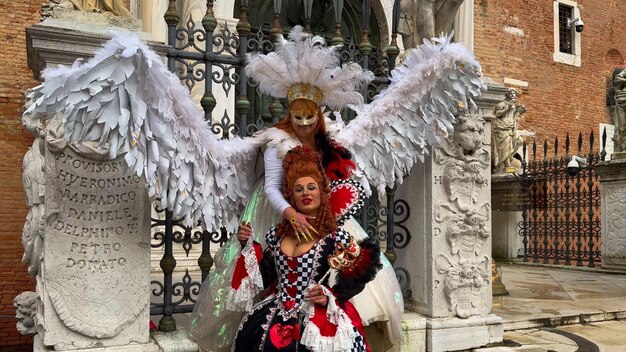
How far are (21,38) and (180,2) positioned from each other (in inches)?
108

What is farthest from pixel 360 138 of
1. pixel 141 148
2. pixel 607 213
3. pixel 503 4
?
pixel 503 4

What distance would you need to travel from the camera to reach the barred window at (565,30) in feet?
55.8

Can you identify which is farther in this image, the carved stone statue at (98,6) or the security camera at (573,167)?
the security camera at (573,167)

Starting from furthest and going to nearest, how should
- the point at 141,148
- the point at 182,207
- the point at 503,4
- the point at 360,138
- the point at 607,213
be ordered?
the point at 503,4
the point at 607,213
the point at 360,138
the point at 182,207
the point at 141,148

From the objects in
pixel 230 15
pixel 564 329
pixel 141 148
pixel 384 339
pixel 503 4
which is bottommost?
pixel 564 329

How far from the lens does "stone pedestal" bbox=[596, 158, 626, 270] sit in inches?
373

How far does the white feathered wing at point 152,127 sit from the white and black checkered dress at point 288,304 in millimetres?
619

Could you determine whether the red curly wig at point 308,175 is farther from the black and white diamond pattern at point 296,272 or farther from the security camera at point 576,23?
the security camera at point 576,23

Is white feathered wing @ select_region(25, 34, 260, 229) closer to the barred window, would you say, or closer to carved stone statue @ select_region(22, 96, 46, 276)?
carved stone statue @ select_region(22, 96, 46, 276)

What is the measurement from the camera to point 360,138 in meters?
3.39

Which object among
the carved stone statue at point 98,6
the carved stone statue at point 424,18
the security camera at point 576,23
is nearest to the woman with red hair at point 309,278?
the carved stone statue at point 98,6

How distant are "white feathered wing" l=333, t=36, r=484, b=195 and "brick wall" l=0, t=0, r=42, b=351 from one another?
5.32m

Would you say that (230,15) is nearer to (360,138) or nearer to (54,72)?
(360,138)

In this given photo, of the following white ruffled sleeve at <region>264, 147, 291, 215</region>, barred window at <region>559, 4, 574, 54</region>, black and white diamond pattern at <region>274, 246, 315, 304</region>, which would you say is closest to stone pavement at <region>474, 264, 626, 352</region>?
black and white diamond pattern at <region>274, 246, 315, 304</region>
